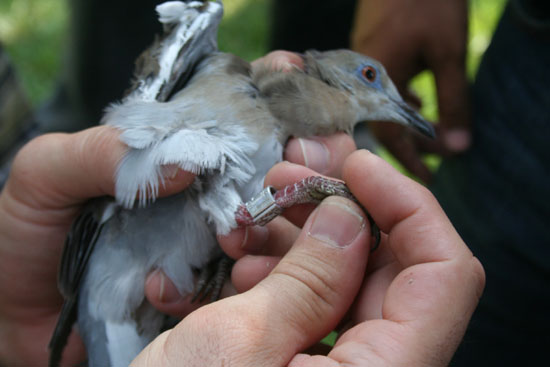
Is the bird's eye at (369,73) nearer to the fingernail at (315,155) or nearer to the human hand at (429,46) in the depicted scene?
the human hand at (429,46)

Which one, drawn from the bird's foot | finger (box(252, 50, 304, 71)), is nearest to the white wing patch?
the bird's foot

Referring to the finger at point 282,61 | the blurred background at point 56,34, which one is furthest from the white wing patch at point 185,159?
the blurred background at point 56,34

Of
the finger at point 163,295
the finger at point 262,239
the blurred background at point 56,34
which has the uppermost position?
the finger at point 262,239

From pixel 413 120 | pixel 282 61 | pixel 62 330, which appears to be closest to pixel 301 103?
pixel 282 61

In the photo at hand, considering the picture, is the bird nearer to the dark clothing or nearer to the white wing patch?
the white wing patch

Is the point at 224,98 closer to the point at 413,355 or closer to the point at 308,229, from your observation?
the point at 308,229

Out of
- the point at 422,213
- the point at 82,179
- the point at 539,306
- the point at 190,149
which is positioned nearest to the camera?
the point at 422,213

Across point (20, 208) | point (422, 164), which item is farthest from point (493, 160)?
point (20, 208)
